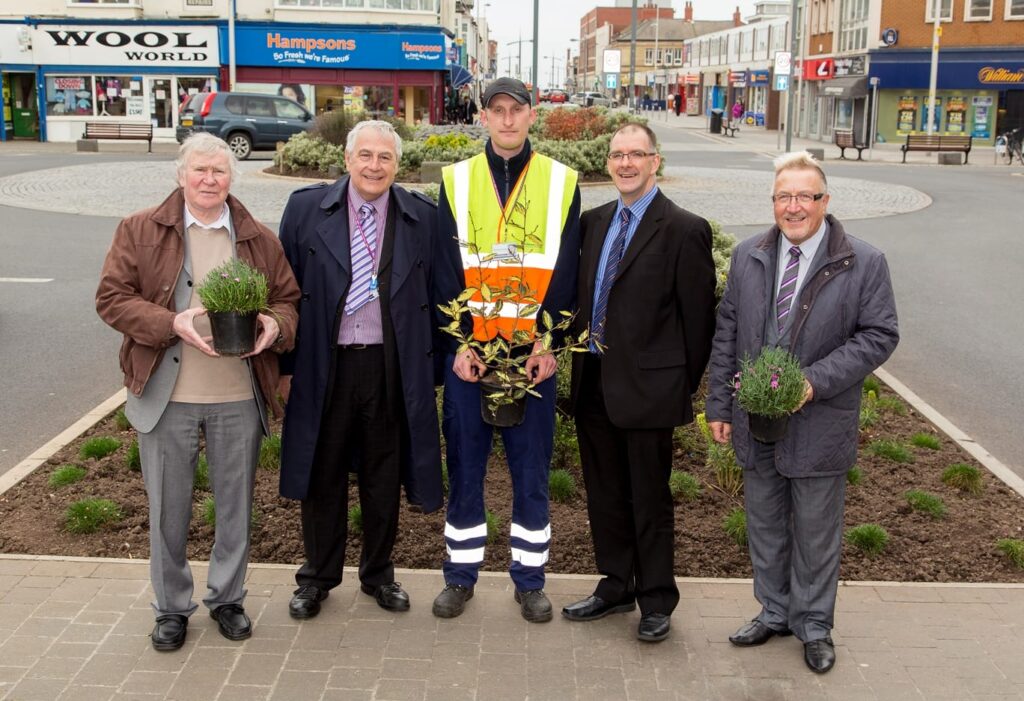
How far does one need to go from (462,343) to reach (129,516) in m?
2.37

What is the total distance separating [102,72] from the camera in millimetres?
40531

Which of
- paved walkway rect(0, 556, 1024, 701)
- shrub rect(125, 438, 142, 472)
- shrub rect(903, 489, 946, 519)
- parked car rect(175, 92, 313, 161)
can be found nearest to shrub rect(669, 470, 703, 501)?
paved walkway rect(0, 556, 1024, 701)

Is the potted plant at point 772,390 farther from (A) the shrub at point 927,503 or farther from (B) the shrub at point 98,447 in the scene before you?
(B) the shrub at point 98,447

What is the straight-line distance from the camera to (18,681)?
13.6ft

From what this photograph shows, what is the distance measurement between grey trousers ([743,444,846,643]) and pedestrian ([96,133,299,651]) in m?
1.96

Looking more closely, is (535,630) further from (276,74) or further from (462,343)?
(276,74)

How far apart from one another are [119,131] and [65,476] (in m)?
32.0

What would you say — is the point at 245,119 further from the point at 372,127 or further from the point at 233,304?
the point at 233,304

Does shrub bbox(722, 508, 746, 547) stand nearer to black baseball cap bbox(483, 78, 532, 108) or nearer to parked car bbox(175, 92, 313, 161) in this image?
black baseball cap bbox(483, 78, 532, 108)

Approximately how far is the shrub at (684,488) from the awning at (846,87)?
135ft

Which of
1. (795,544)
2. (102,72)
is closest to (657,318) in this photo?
(795,544)

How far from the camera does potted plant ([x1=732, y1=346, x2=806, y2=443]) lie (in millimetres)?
4090

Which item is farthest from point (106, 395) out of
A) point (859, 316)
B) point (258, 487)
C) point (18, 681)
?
point (859, 316)

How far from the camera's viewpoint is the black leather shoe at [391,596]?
4.78 metres
